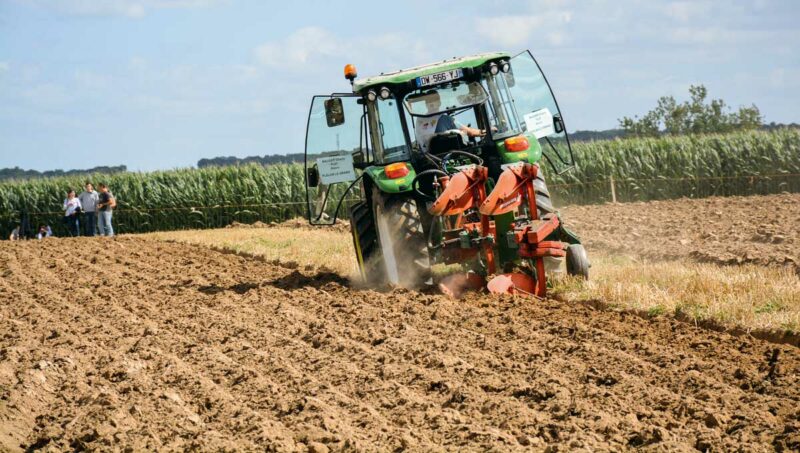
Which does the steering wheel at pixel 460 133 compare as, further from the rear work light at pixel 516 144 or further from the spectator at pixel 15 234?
the spectator at pixel 15 234

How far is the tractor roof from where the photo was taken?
424 inches

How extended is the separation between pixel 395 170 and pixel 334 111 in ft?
3.15

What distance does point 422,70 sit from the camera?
428 inches

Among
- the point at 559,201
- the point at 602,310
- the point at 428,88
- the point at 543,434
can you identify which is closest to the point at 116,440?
the point at 543,434

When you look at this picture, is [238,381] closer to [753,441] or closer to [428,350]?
[428,350]

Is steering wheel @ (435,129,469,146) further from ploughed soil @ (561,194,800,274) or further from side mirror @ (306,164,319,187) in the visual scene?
ploughed soil @ (561,194,800,274)

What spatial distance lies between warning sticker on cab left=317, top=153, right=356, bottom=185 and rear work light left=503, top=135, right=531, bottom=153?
154 cm

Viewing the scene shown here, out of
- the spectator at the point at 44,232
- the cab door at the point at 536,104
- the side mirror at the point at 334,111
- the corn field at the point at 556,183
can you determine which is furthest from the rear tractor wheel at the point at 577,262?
the spectator at the point at 44,232

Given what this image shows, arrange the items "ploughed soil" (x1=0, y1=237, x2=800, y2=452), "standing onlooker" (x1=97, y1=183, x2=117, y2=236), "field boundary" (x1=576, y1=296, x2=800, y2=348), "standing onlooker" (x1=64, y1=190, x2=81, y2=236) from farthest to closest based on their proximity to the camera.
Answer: "standing onlooker" (x1=64, y1=190, x2=81, y2=236) → "standing onlooker" (x1=97, y1=183, x2=117, y2=236) → "field boundary" (x1=576, y1=296, x2=800, y2=348) → "ploughed soil" (x1=0, y1=237, x2=800, y2=452)

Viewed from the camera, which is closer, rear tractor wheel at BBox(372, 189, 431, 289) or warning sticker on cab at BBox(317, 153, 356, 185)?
rear tractor wheel at BBox(372, 189, 431, 289)

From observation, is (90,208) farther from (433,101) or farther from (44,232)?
(433,101)

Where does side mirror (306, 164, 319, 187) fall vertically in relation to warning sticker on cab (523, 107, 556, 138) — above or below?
below

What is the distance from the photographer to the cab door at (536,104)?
10812 millimetres

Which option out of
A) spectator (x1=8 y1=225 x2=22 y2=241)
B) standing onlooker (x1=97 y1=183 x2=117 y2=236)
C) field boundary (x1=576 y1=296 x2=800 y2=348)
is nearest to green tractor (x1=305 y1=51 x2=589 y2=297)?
field boundary (x1=576 y1=296 x2=800 y2=348)
